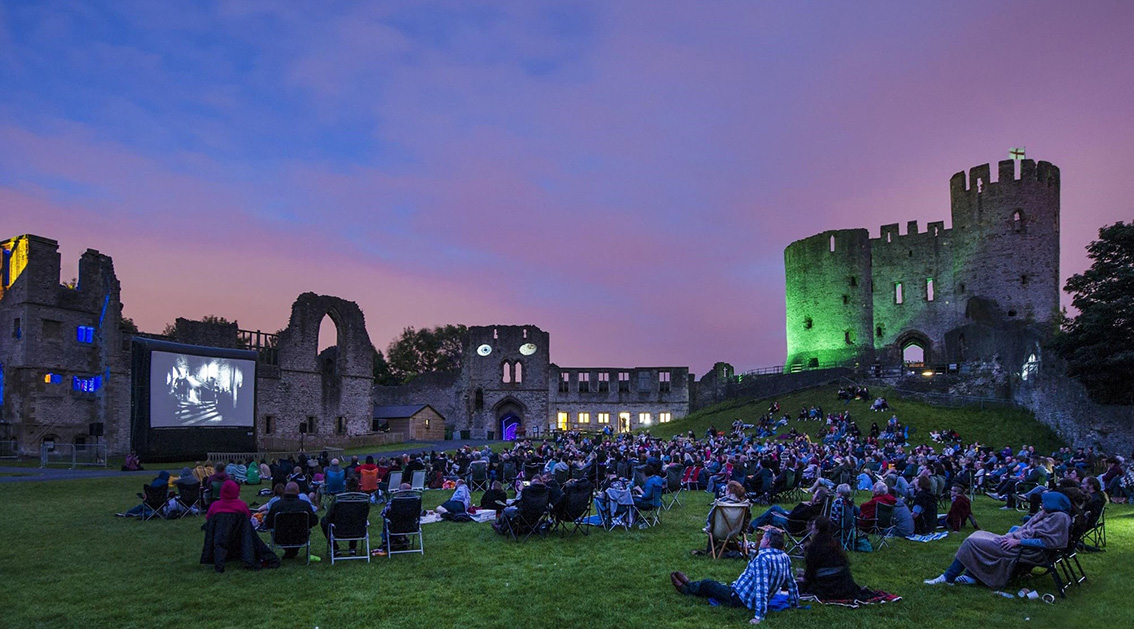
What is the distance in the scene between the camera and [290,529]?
9.63 meters

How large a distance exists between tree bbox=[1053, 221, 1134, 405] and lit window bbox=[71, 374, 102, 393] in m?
41.0

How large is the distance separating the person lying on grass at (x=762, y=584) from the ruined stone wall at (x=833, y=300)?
48.0m

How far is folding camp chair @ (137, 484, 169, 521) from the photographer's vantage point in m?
13.5

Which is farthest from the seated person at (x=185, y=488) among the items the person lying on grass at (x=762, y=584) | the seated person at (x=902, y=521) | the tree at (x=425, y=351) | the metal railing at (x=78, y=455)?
the tree at (x=425, y=351)

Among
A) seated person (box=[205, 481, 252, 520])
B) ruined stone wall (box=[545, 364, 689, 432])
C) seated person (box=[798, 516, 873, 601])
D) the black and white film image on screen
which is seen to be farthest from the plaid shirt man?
ruined stone wall (box=[545, 364, 689, 432])

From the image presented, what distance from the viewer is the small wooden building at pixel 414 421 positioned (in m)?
53.0

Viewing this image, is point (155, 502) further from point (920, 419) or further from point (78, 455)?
point (920, 419)

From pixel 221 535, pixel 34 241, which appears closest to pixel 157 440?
pixel 34 241

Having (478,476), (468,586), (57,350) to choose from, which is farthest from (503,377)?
(468,586)

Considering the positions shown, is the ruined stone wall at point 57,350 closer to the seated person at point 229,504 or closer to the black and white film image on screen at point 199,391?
the black and white film image on screen at point 199,391

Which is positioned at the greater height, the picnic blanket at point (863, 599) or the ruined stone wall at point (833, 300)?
the ruined stone wall at point (833, 300)

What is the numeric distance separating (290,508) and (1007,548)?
8796 mm

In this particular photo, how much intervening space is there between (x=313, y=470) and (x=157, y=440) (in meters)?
13.7

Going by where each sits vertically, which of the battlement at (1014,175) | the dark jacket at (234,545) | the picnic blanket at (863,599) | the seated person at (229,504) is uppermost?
the battlement at (1014,175)
